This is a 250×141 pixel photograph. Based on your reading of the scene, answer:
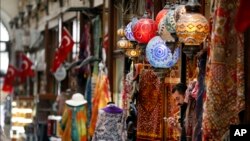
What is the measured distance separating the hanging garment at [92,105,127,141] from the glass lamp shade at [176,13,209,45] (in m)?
4.34

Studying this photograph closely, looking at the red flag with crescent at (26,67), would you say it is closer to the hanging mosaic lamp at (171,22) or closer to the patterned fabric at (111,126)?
the patterned fabric at (111,126)

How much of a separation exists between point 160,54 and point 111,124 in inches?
109

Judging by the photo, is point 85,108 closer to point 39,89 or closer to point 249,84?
point 249,84

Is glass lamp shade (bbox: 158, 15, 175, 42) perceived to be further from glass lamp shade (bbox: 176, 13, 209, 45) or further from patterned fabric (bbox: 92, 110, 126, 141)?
patterned fabric (bbox: 92, 110, 126, 141)

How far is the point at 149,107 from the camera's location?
11062mm

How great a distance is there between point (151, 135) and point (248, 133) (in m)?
5.03

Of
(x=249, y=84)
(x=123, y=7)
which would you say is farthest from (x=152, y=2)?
(x=249, y=84)

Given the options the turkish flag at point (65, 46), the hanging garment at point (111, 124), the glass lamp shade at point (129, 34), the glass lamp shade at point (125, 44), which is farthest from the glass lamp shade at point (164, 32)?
the turkish flag at point (65, 46)

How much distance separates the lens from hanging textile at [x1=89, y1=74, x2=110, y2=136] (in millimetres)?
13664

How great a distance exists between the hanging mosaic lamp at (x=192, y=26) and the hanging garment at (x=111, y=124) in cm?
431

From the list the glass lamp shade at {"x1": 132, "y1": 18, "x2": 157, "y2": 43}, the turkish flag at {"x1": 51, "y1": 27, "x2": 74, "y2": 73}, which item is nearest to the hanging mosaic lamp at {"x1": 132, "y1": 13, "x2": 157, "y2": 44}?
the glass lamp shade at {"x1": 132, "y1": 18, "x2": 157, "y2": 43}

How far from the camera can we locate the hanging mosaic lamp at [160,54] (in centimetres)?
937

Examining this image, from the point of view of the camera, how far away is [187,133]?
8.25 m

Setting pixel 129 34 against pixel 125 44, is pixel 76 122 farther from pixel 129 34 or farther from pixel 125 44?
pixel 129 34
